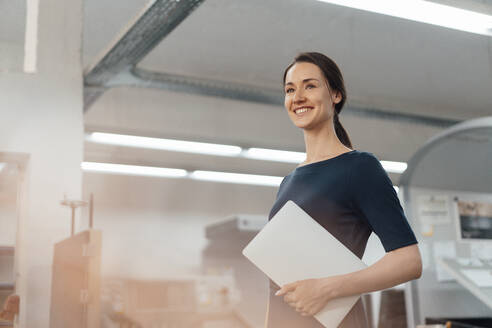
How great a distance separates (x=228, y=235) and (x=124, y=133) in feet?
2.80

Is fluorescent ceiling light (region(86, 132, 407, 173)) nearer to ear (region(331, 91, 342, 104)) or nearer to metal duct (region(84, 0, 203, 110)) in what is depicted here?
metal duct (region(84, 0, 203, 110))

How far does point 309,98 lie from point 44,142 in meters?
1.60

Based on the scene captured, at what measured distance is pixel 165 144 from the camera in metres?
2.83

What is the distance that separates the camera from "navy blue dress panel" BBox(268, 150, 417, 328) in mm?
557

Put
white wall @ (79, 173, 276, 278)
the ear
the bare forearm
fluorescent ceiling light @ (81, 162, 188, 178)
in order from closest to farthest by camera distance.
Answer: the bare forearm
the ear
fluorescent ceiling light @ (81, 162, 188, 178)
white wall @ (79, 173, 276, 278)

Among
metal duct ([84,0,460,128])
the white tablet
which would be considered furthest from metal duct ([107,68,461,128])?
the white tablet

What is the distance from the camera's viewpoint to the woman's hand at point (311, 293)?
0.54 m

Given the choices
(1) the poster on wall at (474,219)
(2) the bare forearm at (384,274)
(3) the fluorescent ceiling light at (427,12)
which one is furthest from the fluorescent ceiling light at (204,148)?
(2) the bare forearm at (384,274)

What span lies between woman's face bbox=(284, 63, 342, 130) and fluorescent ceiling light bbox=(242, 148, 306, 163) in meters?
1.65

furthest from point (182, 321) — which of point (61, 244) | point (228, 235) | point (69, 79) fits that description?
point (69, 79)

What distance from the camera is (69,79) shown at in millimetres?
2109

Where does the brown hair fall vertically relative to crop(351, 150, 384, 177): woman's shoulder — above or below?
above

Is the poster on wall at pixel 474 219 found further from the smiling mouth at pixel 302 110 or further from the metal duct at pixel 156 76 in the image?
the smiling mouth at pixel 302 110

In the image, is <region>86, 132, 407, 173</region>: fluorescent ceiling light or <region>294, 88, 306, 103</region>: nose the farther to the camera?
<region>86, 132, 407, 173</region>: fluorescent ceiling light
